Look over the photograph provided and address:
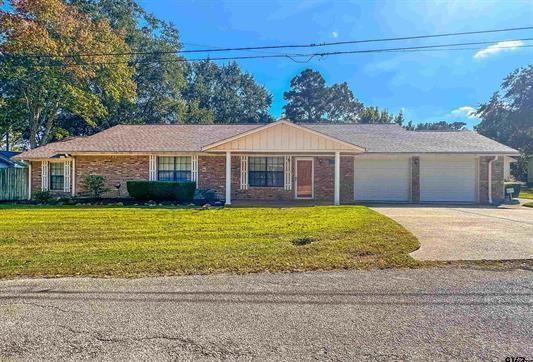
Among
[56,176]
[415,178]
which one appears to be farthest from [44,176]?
[415,178]

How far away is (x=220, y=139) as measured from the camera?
1769 centimetres

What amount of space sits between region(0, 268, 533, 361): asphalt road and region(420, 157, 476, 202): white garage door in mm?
12468

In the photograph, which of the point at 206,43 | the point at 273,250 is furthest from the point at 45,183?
the point at 273,250

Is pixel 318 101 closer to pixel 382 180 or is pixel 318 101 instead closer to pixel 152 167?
pixel 382 180

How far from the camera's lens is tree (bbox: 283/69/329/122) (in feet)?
160

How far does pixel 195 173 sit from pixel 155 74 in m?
17.7

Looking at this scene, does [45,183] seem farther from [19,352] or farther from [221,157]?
[19,352]

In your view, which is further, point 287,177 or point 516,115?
point 516,115

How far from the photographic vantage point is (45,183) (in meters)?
17.0

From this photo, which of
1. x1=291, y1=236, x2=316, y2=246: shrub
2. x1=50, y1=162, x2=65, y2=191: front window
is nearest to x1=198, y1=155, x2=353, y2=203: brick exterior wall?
x1=50, y1=162, x2=65, y2=191: front window

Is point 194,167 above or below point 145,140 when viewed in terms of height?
below

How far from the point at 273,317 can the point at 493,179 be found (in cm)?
1677

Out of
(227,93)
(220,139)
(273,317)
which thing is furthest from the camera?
(227,93)

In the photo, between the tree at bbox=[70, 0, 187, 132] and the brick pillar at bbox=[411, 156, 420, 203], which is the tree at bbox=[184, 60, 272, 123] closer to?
the tree at bbox=[70, 0, 187, 132]
